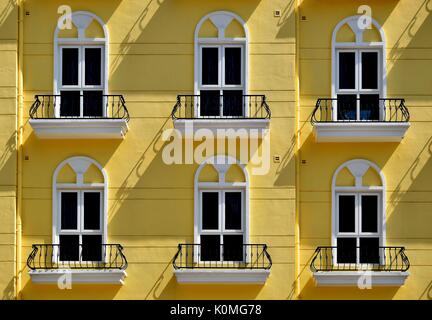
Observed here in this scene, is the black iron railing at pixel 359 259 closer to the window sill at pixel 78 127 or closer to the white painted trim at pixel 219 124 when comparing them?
the white painted trim at pixel 219 124

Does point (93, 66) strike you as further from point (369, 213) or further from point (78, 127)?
point (369, 213)

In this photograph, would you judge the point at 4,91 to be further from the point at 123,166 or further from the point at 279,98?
the point at 279,98

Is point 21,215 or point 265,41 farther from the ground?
point 265,41

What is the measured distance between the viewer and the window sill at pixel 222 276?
695 inches

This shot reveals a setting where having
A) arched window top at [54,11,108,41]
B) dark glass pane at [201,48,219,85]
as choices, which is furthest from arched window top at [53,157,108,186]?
dark glass pane at [201,48,219,85]

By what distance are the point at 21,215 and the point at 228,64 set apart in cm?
517

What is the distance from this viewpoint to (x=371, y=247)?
1822 centimetres

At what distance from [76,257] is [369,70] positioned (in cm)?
704

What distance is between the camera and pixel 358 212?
18281 mm

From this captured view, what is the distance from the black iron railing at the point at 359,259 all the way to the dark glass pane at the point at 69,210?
15.9 feet

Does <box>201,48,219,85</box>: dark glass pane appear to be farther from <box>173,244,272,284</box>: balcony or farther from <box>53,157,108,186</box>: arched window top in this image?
<box>173,244,272,284</box>: balcony

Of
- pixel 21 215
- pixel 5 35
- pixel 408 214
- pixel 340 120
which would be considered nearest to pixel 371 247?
pixel 408 214

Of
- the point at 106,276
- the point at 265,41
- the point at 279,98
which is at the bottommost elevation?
the point at 106,276

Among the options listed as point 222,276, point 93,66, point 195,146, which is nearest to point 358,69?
point 195,146
